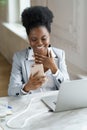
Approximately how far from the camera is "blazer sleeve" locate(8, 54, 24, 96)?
1727 mm

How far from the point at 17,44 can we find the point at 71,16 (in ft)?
7.20

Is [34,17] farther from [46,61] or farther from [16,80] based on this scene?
[16,80]

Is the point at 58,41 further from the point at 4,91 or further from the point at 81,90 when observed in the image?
the point at 81,90

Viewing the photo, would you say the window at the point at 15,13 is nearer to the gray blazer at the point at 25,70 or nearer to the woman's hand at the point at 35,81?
the gray blazer at the point at 25,70

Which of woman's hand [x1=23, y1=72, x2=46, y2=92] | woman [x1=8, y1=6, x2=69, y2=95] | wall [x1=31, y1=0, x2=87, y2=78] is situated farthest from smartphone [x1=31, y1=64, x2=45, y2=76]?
wall [x1=31, y1=0, x2=87, y2=78]

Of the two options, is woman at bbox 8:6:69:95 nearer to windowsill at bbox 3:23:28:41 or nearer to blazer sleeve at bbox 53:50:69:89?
blazer sleeve at bbox 53:50:69:89

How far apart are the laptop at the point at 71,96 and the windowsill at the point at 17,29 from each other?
2870mm

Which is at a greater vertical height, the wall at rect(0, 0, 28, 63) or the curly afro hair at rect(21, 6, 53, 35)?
the curly afro hair at rect(21, 6, 53, 35)

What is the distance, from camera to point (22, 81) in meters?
1.90

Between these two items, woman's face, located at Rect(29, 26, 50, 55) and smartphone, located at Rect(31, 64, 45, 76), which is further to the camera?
woman's face, located at Rect(29, 26, 50, 55)

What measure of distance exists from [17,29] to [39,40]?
10.3 feet

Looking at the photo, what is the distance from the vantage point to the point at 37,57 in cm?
174

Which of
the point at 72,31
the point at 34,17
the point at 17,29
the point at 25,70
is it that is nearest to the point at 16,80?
the point at 25,70

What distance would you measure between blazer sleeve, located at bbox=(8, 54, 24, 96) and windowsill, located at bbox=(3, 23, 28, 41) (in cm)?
241
